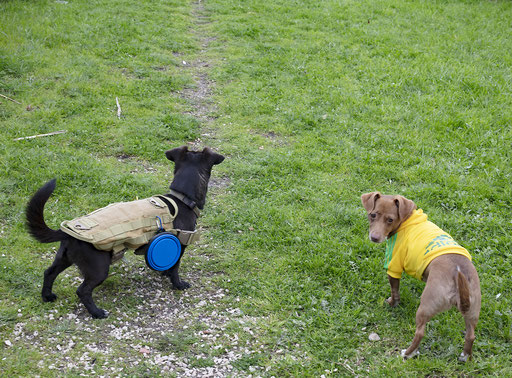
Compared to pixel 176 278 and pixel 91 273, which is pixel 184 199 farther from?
pixel 91 273

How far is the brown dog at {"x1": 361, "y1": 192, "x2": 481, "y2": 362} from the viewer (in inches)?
166

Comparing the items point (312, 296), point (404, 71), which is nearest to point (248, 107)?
point (404, 71)

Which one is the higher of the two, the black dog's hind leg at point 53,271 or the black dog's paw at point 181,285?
the black dog's hind leg at point 53,271

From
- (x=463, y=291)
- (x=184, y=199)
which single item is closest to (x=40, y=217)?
(x=184, y=199)

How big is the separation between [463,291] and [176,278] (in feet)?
9.69

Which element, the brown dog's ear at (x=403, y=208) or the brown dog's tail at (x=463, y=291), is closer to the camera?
the brown dog's tail at (x=463, y=291)

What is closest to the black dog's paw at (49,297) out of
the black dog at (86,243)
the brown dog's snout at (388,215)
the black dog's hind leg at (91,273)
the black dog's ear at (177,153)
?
the black dog at (86,243)

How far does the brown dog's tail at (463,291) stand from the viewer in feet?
13.4

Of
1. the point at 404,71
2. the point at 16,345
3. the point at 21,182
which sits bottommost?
the point at 16,345

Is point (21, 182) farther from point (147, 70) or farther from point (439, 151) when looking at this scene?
point (439, 151)

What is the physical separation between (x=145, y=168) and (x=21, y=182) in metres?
1.82

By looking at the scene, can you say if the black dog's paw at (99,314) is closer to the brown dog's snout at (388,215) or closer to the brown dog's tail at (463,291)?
the brown dog's snout at (388,215)

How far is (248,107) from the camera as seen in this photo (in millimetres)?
9820

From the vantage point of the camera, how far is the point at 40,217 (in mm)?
4656
